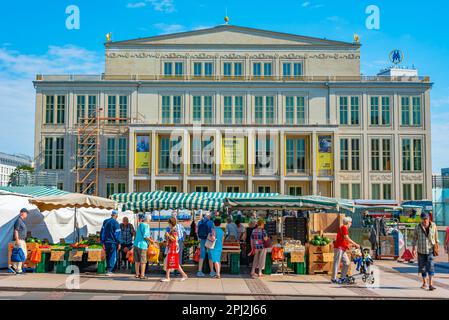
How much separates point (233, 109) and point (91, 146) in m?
16.0

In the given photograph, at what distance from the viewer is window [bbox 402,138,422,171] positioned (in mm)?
58219

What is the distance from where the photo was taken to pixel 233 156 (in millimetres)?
55938

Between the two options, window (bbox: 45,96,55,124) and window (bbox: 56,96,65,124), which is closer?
window (bbox: 56,96,65,124)

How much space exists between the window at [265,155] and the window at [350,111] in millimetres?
8677

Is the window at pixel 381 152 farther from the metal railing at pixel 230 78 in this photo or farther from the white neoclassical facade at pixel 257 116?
the metal railing at pixel 230 78

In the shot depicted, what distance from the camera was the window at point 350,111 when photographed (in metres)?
58.5

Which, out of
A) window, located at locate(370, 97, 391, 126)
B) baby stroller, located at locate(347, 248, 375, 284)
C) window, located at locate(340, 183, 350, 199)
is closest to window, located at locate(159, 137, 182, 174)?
window, located at locate(340, 183, 350, 199)

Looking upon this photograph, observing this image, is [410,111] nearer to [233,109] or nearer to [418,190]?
[418,190]

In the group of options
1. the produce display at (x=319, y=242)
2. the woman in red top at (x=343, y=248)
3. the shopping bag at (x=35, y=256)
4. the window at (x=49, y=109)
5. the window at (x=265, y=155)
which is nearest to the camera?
the woman in red top at (x=343, y=248)

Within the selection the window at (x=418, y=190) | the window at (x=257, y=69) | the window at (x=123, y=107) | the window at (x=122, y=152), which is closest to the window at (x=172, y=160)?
the window at (x=122, y=152)

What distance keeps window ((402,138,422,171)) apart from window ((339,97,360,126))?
573cm

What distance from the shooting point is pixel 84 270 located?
1723 cm

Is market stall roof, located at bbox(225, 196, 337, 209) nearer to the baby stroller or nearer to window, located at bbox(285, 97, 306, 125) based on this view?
the baby stroller

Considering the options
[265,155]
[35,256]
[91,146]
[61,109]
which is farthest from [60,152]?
[35,256]
